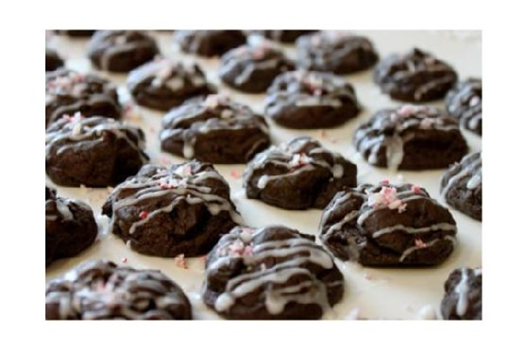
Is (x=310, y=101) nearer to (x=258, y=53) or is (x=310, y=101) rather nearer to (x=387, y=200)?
(x=258, y=53)

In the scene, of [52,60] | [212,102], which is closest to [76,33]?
[52,60]

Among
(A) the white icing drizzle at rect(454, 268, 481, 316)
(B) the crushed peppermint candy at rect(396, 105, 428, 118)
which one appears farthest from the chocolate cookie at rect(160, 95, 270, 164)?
(A) the white icing drizzle at rect(454, 268, 481, 316)

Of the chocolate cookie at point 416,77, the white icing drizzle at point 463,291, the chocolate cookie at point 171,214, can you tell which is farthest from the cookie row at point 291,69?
the white icing drizzle at point 463,291

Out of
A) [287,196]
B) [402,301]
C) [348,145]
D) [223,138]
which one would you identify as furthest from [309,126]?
[402,301]

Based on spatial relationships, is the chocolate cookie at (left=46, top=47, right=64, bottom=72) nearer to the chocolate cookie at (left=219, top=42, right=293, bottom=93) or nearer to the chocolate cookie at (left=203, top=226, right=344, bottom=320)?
the chocolate cookie at (left=219, top=42, right=293, bottom=93)

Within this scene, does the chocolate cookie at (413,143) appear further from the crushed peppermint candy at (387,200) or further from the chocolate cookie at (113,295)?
the chocolate cookie at (113,295)

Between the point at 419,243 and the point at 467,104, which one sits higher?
the point at 467,104
